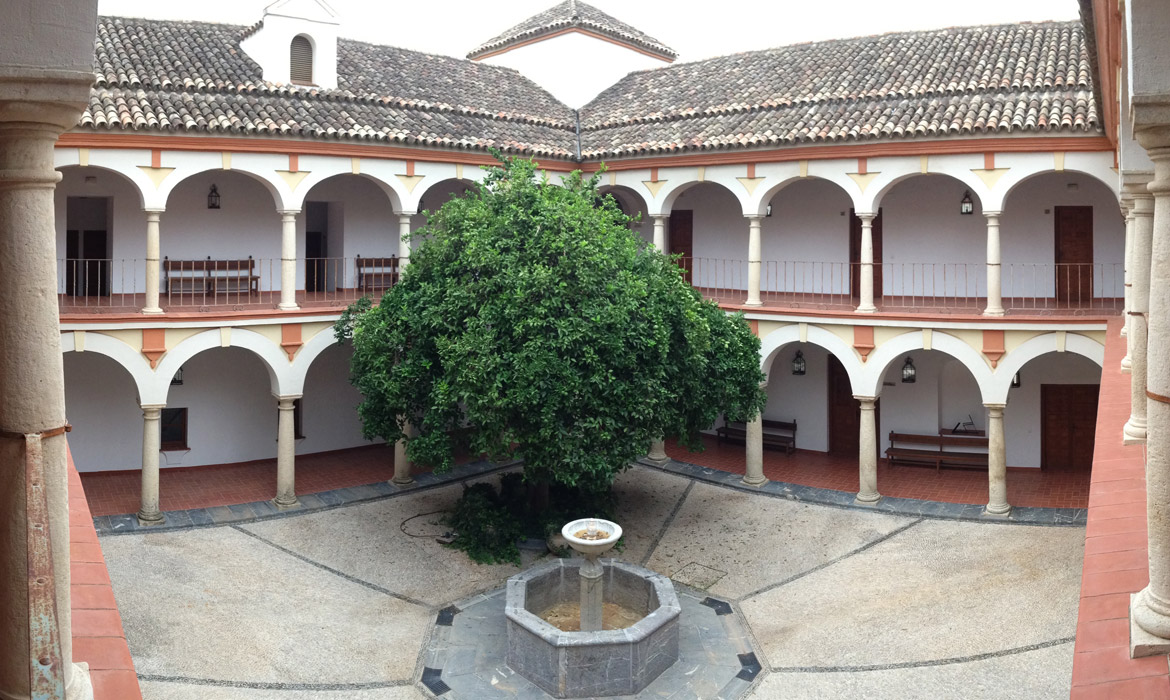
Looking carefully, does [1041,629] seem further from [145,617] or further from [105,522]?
[105,522]

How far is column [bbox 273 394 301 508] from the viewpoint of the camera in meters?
17.5

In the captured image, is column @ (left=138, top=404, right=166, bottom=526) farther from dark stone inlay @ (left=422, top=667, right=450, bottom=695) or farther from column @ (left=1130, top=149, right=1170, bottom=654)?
column @ (left=1130, top=149, right=1170, bottom=654)

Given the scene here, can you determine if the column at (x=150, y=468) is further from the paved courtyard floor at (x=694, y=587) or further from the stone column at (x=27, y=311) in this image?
the stone column at (x=27, y=311)

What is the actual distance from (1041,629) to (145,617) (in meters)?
10.6

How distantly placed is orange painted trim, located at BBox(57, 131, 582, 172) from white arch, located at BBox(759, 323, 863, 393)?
6342 mm

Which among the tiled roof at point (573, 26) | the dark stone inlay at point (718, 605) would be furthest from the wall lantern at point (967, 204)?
the tiled roof at point (573, 26)

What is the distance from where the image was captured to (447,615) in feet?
43.4

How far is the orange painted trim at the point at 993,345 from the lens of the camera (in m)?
17.2

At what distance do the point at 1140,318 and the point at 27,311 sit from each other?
8337 millimetres

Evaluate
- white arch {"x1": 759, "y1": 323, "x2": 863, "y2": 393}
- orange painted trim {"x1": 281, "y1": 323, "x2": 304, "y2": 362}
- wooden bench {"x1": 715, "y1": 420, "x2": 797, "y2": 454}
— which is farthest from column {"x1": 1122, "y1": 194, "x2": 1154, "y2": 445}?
orange painted trim {"x1": 281, "y1": 323, "x2": 304, "y2": 362}

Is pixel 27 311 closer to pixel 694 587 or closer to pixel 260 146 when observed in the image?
pixel 694 587

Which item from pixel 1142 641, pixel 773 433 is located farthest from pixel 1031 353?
pixel 1142 641

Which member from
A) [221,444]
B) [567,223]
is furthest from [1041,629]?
[221,444]

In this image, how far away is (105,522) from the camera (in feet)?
53.2
